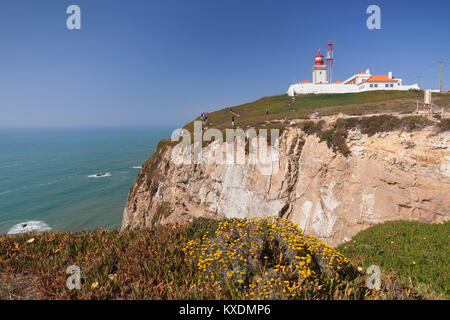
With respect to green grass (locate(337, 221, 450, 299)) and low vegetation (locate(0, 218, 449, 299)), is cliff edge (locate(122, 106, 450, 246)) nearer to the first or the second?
green grass (locate(337, 221, 450, 299))

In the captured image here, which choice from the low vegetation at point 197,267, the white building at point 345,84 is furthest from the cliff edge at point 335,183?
the white building at point 345,84

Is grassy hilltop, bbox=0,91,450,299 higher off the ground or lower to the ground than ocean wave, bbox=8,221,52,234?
higher

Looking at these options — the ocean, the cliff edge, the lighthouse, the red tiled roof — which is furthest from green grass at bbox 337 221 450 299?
the lighthouse

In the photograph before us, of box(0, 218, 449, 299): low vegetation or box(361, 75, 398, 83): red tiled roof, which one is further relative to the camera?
box(361, 75, 398, 83): red tiled roof

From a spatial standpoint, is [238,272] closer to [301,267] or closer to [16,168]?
[301,267]

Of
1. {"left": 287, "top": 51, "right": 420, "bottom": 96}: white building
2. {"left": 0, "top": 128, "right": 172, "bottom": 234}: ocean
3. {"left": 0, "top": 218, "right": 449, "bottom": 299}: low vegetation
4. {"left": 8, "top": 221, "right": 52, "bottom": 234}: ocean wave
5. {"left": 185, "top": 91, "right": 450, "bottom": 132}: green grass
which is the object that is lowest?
{"left": 8, "top": 221, "right": 52, "bottom": 234}: ocean wave
